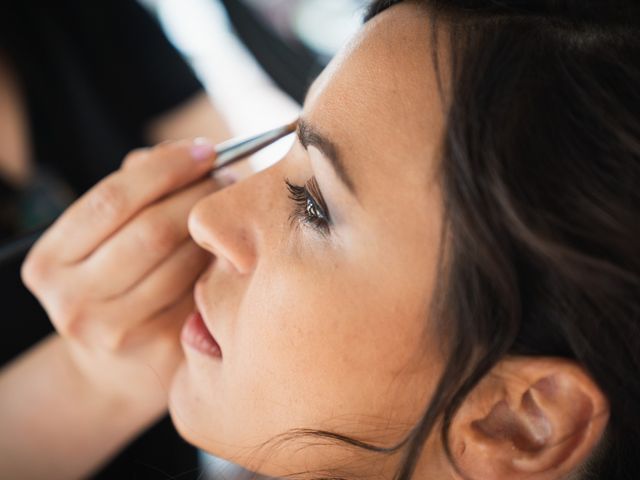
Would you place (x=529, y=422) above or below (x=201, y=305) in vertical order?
below

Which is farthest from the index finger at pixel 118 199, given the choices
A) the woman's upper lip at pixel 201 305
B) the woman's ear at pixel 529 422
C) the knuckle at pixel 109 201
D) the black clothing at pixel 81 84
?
the woman's ear at pixel 529 422

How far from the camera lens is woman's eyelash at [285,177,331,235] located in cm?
55

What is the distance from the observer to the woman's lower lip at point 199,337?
0.64 m

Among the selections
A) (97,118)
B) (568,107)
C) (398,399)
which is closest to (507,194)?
(568,107)

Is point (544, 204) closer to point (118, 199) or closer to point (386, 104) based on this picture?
point (386, 104)

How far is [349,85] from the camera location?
540 millimetres

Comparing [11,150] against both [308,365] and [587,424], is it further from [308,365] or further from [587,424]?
[587,424]

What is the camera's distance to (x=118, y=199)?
0.64 metres

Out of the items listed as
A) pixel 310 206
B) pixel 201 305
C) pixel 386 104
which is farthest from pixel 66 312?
pixel 386 104

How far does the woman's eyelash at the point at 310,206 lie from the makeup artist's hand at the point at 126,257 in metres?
0.14

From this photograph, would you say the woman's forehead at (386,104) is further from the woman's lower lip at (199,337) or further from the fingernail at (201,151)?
the woman's lower lip at (199,337)

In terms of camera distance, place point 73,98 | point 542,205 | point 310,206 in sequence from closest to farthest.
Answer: point 542,205, point 310,206, point 73,98

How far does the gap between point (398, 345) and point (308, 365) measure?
9 cm

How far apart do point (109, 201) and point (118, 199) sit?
0.01m
